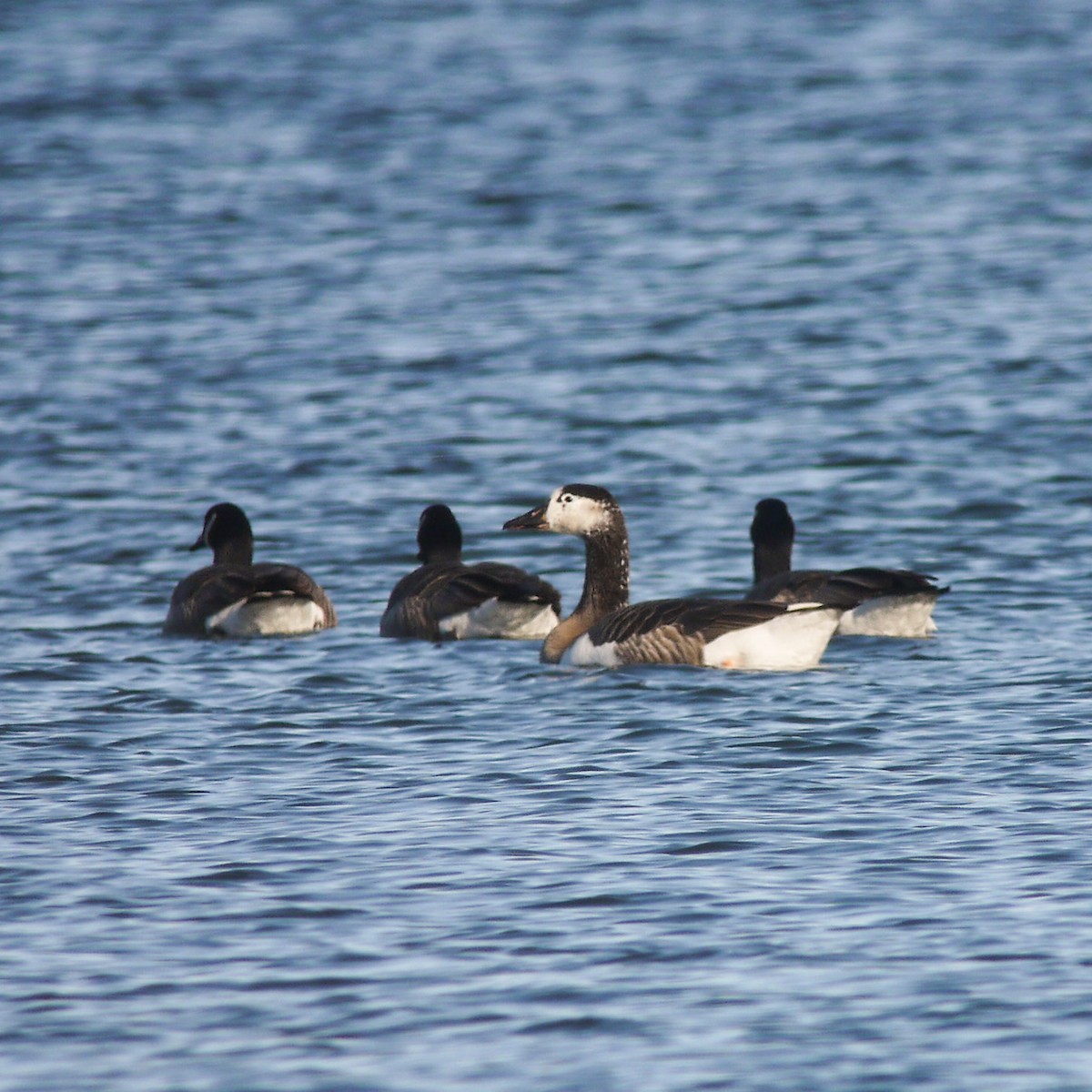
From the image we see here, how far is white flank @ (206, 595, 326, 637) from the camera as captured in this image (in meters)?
16.3

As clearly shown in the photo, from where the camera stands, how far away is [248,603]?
16.4 meters

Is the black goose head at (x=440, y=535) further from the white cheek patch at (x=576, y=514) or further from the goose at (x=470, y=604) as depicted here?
the white cheek patch at (x=576, y=514)

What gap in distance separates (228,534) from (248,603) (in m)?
1.77

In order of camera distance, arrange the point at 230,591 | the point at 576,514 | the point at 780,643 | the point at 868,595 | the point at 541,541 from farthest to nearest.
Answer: the point at 541,541, the point at 230,591, the point at 576,514, the point at 868,595, the point at 780,643

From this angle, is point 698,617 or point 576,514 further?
point 576,514

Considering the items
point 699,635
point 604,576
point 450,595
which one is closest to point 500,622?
point 450,595

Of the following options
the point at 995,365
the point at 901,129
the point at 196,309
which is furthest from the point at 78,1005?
the point at 901,129

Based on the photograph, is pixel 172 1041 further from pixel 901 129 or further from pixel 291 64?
pixel 291 64

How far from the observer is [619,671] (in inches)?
582

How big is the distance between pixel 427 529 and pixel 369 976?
9.79 meters

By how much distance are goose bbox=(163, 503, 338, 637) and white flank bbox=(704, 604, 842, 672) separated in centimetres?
339

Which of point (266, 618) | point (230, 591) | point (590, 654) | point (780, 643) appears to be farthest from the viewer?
point (266, 618)

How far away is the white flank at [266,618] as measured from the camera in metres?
16.3

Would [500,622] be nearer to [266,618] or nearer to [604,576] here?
[604,576]
